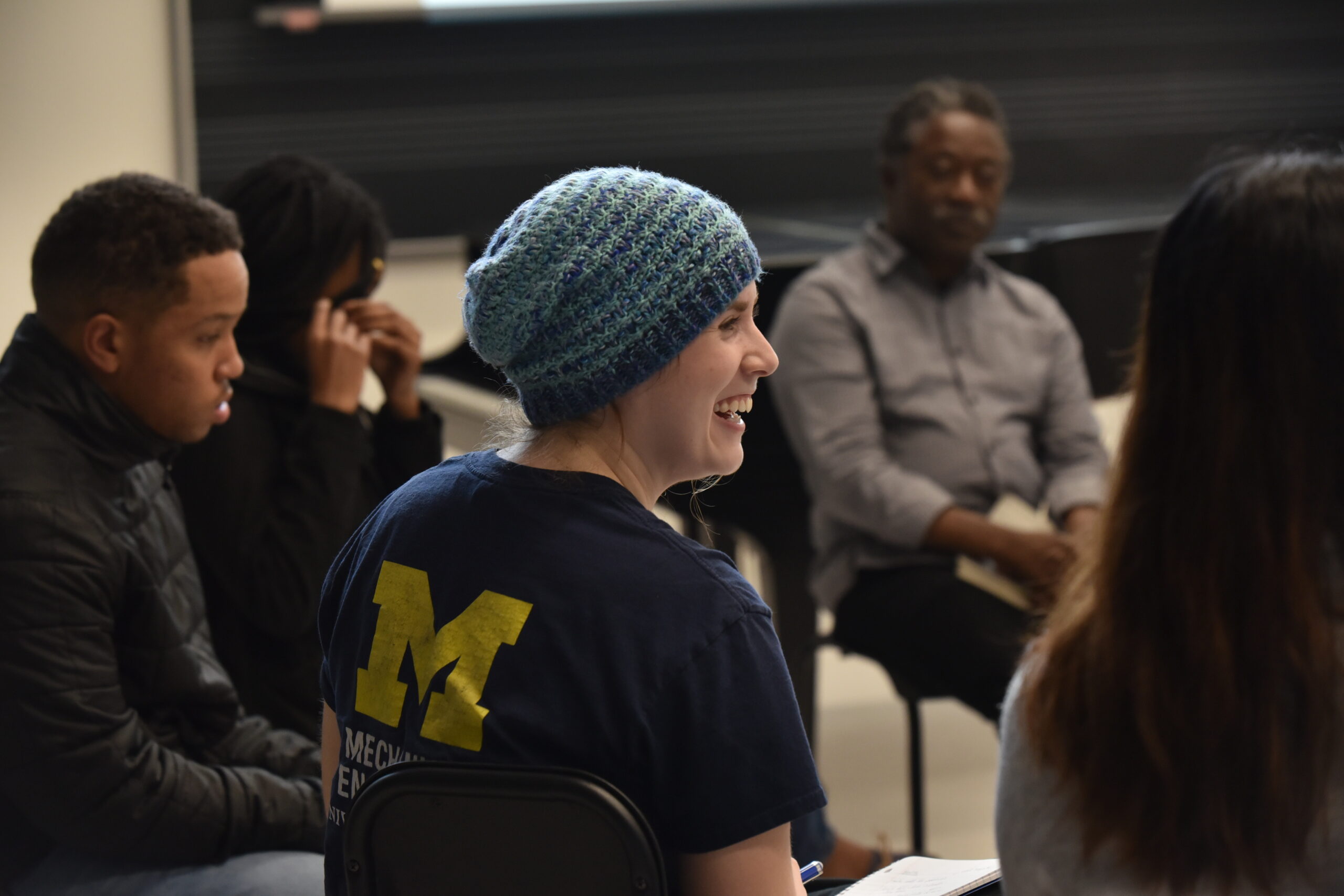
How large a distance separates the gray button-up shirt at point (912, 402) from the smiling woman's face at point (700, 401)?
1.28 meters

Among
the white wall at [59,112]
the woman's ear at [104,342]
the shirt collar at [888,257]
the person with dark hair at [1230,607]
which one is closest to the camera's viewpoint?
the person with dark hair at [1230,607]

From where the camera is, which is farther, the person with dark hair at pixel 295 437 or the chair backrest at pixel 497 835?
the person with dark hair at pixel 295 437

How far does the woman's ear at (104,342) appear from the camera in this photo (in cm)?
144

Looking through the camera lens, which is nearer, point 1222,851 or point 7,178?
point 1222,851

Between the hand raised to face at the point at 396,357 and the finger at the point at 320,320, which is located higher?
the finger at the point at 320,320

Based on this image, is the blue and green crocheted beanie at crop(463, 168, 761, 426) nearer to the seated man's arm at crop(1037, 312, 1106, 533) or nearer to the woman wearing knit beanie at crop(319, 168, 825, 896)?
the woman wearing knit beanie at crop(319, 168, 825, 896)

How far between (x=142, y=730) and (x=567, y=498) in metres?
0.68

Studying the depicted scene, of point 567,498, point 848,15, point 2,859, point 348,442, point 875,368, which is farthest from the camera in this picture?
point 848,15

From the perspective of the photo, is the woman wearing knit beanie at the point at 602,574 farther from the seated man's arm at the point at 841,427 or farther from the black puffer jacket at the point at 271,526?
the seated man's arm at the point at 841,427

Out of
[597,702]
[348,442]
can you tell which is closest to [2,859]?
[348,442]

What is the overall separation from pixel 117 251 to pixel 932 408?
1515mm

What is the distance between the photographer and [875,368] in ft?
8.15

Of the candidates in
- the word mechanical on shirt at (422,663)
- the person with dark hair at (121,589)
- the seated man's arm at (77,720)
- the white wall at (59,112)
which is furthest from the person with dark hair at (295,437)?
the word mechanical on shirt at (422,663)

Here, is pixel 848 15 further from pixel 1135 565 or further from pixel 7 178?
pixel 1135 565
